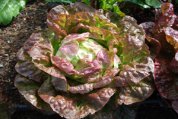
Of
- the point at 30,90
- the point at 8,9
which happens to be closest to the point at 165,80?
the point at 30,90

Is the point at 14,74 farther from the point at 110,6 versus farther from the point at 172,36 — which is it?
the point at 172,36

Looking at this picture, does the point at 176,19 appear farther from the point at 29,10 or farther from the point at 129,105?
the point at 29,10

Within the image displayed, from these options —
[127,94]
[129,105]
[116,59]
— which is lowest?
[129,105]

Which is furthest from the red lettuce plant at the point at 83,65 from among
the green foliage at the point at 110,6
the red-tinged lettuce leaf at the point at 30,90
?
the green foliage at the point at 110,6

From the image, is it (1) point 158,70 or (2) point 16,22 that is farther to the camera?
(2) point 16,22

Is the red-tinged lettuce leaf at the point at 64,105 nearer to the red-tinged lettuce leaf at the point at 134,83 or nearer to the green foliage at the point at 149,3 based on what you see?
the red-tinged lettuce leaf at the point at 134,83

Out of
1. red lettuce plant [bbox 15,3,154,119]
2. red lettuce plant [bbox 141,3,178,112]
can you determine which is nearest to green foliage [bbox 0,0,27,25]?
red lettuce plant [bbox 15,3,154,119]

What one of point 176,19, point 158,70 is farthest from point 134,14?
point 158,70
